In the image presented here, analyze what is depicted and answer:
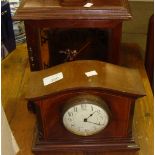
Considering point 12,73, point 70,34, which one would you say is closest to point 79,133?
point 70,34

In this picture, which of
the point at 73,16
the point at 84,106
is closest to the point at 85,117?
the point at 84,106

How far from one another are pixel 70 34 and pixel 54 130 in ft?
1.07

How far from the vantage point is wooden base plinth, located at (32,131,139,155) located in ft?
2.80

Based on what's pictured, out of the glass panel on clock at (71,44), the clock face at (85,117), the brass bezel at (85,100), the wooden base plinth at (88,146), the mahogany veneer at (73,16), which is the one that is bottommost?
the wooden base plinth at (88,146)

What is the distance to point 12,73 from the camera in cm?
119

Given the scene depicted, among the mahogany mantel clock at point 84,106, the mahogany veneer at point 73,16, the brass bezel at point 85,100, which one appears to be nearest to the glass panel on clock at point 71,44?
the mahogany veneer at point 73,16

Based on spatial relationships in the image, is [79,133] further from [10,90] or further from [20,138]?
[10,90]

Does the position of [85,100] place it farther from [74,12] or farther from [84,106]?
[74,12]

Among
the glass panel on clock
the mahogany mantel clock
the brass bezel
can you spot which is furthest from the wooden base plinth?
the glass panel on clock

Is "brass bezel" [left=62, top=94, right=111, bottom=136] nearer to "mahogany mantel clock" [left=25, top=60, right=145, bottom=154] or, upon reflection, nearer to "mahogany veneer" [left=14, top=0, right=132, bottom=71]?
"mahogany mantel clock" [left=25, top=60, right=145, bottom=154]

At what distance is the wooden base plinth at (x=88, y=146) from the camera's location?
0.85 m

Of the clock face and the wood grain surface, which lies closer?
the clock face

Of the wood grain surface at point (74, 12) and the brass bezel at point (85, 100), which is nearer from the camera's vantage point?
the brass bezel at point (85, 100)

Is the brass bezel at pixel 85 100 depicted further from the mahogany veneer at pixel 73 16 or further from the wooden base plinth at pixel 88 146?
the mahogany veneer at pixel 73 16
